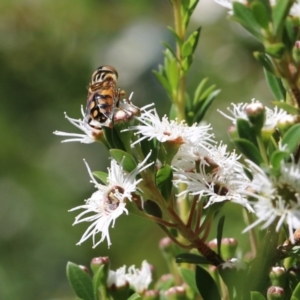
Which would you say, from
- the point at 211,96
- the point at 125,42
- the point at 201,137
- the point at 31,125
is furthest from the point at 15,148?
A: the point at 201,137

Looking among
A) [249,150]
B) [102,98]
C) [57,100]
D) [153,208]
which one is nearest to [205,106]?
[102,98]

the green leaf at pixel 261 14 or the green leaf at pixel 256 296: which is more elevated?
the green leaf at pixel 261 14

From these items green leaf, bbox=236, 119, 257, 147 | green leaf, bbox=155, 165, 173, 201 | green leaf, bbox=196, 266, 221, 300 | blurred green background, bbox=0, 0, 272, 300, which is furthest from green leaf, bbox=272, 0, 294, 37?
blurred green background, bbox=0, 0, 272, 300

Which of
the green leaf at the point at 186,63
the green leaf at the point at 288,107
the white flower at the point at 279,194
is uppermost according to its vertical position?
the green leaf at the point at 186,63

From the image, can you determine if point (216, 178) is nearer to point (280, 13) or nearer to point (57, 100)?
point (280, 13)

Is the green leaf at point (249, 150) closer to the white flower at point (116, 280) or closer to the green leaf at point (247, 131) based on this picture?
the green leaf at point (247, 131)

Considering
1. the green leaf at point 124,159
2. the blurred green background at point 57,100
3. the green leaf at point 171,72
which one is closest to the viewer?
the green leaf at point 124,159

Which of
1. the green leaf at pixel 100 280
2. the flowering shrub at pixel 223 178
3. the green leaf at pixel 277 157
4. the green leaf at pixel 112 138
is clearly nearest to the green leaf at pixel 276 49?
the flowering shrub at pixel 223 178
